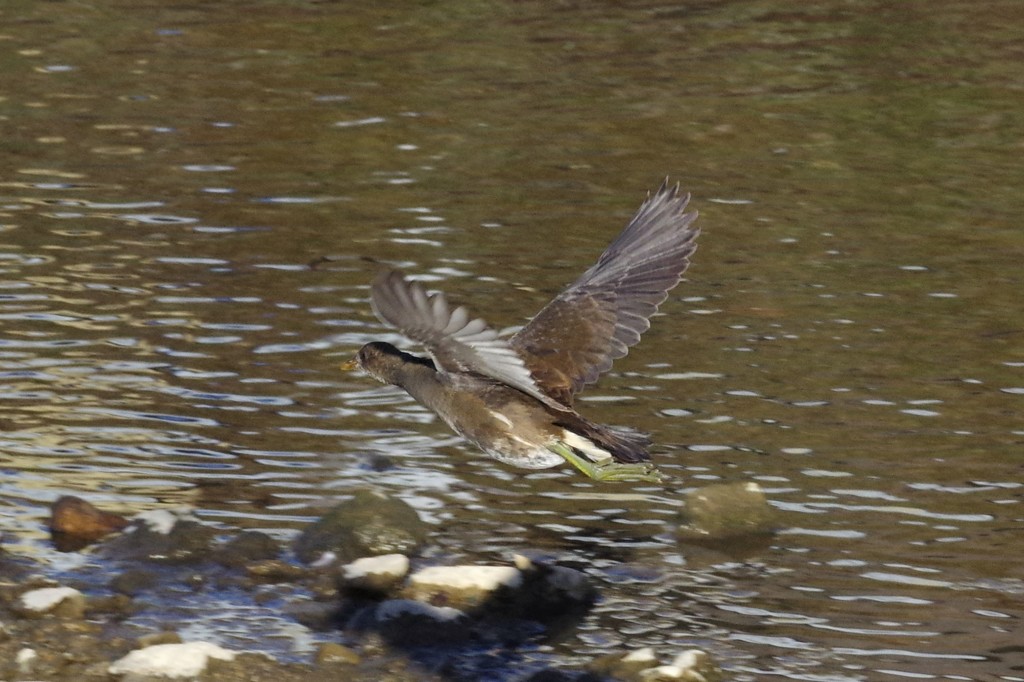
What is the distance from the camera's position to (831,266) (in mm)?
9406

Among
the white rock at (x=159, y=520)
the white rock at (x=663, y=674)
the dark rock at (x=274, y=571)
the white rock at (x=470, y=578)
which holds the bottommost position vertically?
the dark rock at (x=274, y=571)

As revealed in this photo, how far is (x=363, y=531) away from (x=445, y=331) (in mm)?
1367

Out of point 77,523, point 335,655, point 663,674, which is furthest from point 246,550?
point 663,674

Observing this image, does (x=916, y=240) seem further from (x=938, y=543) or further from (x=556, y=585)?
(x=556, y=585)

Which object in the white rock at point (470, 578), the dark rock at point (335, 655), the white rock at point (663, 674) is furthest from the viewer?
the white rock at point (470, 578)

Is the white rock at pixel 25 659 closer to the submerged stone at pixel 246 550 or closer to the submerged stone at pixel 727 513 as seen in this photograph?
the submerged stone at pixel 246 550

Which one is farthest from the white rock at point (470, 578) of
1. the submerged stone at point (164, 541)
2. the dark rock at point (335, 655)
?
the submerged stone at point (164, 541)

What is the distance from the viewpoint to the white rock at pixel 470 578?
5.99m

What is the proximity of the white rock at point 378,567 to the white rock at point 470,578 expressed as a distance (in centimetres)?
7

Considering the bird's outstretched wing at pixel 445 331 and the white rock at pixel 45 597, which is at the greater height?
the bird's outstretched wing at pixel 445 331

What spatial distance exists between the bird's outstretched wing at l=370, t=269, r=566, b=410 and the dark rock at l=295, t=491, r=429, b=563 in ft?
2.76

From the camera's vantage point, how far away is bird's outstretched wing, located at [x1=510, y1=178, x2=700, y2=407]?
6.42 meters

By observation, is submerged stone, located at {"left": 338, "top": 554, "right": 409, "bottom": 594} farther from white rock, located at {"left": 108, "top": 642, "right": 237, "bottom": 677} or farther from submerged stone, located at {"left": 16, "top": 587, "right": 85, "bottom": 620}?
submerged stone, located at {"left": 16, "top": 587, "right": 85, "bottom": 620}

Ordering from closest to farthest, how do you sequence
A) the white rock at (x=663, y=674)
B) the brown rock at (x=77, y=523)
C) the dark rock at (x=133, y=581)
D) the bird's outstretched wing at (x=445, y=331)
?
the bird's outstretched wing at (x=445, y=331)
the white rock at (x=663, y=674)
the dark rock at (x=133, y=581)
the brown rock at (x=77, y=523)
